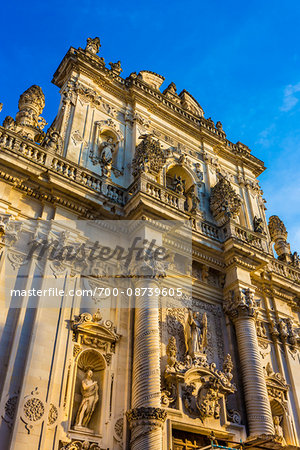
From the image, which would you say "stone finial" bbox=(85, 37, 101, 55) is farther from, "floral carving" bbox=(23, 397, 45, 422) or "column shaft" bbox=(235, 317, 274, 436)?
"floral carving" bbox=(23, 397, 45, 422)

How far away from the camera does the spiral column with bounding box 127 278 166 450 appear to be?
9.38 m

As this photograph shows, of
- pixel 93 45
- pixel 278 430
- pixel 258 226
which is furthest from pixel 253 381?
pixel 93 45

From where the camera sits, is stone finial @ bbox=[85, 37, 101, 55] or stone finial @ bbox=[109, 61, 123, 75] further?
stone finial @ bbox=[109, 61, 123, 75]

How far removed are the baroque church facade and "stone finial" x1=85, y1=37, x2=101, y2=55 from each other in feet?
0.68

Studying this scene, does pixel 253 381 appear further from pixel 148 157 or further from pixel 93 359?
pixel 148 157

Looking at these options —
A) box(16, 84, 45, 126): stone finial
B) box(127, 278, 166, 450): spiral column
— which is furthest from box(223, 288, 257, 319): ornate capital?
box(16, 84, 45, 126): stone finial

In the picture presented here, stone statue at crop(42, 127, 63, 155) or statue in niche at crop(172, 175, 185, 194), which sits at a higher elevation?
statue in niche at crop(172, 175, 185, 194)

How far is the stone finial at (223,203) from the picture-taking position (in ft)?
52.7

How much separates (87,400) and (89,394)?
138mm

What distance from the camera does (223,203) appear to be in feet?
53.9

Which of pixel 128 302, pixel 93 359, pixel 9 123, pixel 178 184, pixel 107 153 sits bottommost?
pixel 93 359

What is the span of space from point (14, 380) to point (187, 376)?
442cm

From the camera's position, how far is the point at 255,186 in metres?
20.3

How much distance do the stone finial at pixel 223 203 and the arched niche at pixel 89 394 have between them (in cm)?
718
